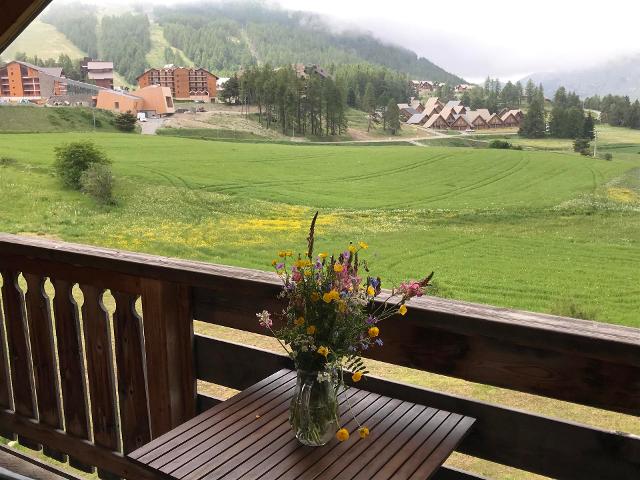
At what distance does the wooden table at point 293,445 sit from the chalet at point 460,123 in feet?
4.30

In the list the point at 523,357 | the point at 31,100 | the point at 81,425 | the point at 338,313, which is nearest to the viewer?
the point at 338,313

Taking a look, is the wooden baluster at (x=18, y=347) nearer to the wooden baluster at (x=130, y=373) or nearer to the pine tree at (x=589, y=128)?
the wooden baluster at (x=130, y=373)

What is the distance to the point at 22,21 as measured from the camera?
2.09 meters

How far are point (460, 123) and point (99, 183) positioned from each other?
163cm

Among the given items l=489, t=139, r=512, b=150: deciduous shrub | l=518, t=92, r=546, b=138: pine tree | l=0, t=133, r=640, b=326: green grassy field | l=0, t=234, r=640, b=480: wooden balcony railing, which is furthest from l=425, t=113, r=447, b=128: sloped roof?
l=0, t=234, r=640, b=480: wooden balcony railing

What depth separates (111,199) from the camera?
2723 millimetres

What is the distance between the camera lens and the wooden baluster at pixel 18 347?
7.09 feet

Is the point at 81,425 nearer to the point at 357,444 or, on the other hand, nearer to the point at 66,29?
the point at 357,444

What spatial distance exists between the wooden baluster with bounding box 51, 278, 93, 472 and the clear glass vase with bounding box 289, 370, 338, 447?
1.12m

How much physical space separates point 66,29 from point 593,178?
2.32m

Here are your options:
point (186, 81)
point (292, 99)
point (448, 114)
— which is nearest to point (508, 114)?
point (448, 114)

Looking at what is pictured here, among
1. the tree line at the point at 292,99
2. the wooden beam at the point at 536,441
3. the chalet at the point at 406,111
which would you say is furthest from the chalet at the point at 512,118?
the wooden beam at the point at 536,441

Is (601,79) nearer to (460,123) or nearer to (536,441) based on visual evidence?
(460,123)

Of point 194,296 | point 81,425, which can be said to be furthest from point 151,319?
point 81,425
